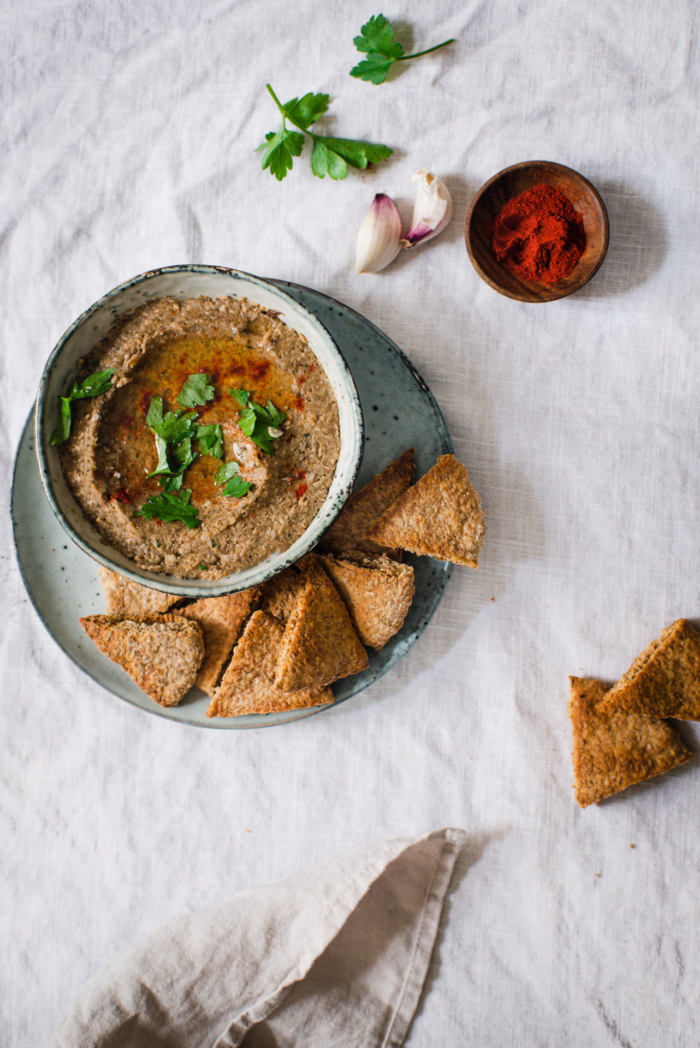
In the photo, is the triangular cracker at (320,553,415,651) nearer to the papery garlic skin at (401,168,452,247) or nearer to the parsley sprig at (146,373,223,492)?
the parsley sprig at (146,373,223,492)

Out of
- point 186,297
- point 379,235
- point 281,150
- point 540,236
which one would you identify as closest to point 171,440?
point 186,297

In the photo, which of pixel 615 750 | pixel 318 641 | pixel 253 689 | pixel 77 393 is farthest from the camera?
pixel 615 750

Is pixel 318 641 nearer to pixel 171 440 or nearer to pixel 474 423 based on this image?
pixel 171 440

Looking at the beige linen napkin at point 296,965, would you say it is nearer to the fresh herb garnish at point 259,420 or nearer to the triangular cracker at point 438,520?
the triangular cracker at point 438,520

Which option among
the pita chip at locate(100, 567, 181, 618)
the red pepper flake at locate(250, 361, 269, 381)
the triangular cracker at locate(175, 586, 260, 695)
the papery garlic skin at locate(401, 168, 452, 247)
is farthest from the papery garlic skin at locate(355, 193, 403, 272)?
the pita chip at locate(100, 567, 181, 618)

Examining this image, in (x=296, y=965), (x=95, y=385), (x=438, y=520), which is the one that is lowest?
(x=296, y=965)

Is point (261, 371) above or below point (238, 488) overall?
above

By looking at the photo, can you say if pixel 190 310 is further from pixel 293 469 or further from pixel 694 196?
pixel 694 196
